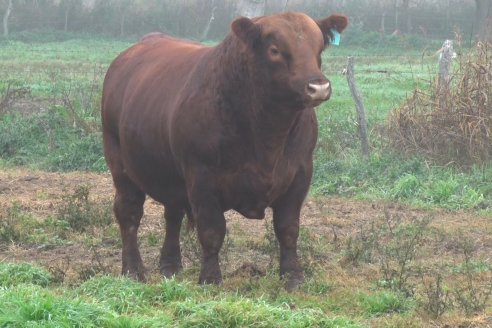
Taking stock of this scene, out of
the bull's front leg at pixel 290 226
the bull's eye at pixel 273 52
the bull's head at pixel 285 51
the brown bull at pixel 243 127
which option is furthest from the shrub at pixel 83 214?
the bull's eye at pixel 273 52

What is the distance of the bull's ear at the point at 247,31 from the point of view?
22.3ft

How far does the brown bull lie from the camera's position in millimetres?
6762

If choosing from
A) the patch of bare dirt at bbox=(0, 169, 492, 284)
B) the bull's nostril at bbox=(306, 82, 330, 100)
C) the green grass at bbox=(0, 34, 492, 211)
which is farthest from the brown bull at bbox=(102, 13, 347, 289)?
the green grass at bbox=(0, 34, 492, 211)

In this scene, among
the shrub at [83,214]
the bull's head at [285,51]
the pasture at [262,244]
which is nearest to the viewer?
the pasture at [262,244]

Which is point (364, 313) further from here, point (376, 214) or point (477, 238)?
point (376, 214)

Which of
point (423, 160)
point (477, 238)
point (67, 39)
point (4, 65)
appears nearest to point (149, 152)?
point (477, 238)

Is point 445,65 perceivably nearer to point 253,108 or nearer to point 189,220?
point 189,220

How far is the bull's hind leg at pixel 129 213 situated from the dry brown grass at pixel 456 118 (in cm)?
560

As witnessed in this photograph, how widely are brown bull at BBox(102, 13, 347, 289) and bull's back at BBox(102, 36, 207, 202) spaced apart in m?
0.01

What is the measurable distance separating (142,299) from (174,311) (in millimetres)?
446

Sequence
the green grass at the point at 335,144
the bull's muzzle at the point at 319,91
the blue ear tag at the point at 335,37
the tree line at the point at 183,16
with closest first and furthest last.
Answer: the bull's muzzle at the point at 319,91 → the blue ear tag at the point at 335,37 → the green grass at the point at 335,144 → the tree line at the point at 183,16

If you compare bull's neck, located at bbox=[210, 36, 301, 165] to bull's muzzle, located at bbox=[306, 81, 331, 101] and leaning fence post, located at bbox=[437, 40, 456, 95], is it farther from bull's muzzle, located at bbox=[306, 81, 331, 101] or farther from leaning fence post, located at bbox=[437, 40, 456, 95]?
leaning fence post, located at bbox=[437, 40, 456, 95]

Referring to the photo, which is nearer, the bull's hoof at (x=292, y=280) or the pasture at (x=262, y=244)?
the pasture at (x=262, y=244)

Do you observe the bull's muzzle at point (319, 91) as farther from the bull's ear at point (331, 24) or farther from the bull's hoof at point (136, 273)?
the bull's hoof at point (136, 273)
